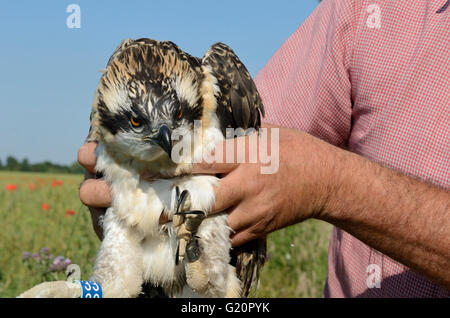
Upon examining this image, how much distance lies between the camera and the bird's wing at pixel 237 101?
3238mm

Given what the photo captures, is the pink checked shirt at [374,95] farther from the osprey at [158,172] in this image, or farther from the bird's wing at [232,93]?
the osprey at [158,172]

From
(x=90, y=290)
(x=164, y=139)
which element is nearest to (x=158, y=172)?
(x=164, y=139)

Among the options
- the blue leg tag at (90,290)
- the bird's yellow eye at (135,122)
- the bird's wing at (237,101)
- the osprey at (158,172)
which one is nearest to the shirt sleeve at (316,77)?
the bird's wing at (237,101)

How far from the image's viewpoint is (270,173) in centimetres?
271

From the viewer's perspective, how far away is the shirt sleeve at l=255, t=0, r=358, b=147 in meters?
3.49

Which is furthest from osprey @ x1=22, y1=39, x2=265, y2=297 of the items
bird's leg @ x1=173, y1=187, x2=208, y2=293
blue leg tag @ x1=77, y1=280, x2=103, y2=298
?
blue leg tag @ x1=77, y1=280, x2=103, y2=298

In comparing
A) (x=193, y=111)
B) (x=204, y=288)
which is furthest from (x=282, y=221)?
(x=193, y=111)

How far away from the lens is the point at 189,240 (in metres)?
2.82

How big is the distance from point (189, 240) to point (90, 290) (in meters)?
0.60

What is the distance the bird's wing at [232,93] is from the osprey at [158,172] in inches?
2.3

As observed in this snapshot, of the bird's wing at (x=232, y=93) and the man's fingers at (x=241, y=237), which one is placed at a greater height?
the bird's wing at (x=232, y=93)

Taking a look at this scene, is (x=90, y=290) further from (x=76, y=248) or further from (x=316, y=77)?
(x=76, y=248)

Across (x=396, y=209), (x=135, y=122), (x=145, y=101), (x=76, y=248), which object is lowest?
(x=76, y=248)
